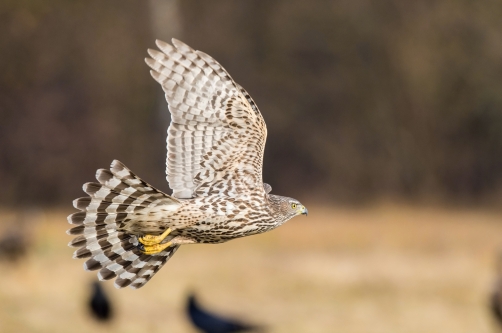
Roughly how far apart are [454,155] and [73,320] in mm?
14934

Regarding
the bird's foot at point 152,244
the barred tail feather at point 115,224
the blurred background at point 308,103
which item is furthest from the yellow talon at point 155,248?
the blurred background at point 308,103

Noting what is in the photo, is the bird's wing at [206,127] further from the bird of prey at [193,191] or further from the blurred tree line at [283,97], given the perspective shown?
the blurred tree line at [283,97]

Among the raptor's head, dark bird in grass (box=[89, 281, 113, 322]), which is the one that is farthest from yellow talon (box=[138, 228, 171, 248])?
dark bird in grass (box=[89, 281, 113, 322])

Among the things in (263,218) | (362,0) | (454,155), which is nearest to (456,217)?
(454,155)

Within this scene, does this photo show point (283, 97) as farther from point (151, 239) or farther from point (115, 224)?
point (115, 224)

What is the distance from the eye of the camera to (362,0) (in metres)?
24.3

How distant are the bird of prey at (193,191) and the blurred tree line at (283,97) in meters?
16.6

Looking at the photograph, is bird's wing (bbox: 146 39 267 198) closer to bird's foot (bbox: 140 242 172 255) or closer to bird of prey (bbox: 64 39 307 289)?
bird of prey (bbox: 64 39 307 289)

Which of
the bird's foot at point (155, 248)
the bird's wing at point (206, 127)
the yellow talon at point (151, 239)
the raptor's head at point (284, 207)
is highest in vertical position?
the bird's wing at point (206, 127)

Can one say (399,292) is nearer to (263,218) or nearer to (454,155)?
(263,218)

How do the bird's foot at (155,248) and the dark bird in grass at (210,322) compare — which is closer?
the bird's foot at (155,248)

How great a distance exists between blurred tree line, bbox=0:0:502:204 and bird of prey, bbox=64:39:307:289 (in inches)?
654

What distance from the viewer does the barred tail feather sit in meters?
6.26

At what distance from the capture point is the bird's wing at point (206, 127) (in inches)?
264
